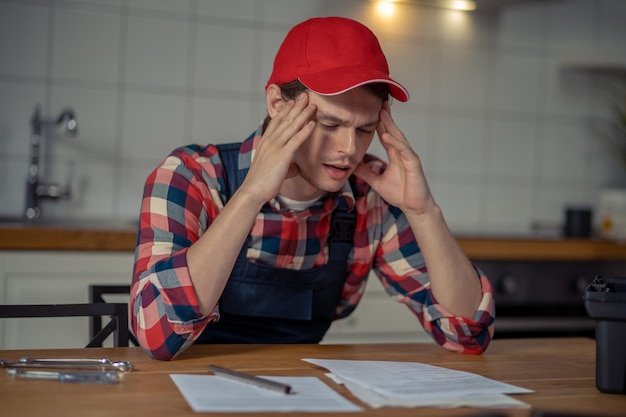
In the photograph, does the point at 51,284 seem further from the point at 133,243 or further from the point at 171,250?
the point at 171,250

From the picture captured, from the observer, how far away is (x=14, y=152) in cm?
259

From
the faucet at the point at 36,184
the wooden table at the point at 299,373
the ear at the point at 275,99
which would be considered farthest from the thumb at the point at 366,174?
the faucet at the point at 36,184

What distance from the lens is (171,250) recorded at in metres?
1.32

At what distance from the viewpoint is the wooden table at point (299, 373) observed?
0.91 m

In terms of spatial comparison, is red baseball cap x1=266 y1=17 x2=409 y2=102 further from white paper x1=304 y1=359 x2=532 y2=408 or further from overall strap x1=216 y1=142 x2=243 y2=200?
white paper x1=304 y1=359 x2=532 y2=408

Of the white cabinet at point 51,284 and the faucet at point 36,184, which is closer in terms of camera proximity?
the white cabinet at point 51,284

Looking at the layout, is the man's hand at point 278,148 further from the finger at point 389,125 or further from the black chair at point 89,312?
the black chair at point 89,312

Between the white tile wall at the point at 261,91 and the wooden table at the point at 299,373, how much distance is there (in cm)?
152

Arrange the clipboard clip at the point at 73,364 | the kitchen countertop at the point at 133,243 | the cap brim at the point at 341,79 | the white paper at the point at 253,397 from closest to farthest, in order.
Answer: the white paper at the point at 253,397 → the clipboard clip at the point at 73,364 → the cap brim at the point at 341,79 → the kitchen countertop at the point at 133,243

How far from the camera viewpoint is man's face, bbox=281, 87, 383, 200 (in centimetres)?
139

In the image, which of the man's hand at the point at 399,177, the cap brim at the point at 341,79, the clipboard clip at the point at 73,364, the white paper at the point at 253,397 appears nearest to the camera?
the white paper at the point at 253,397

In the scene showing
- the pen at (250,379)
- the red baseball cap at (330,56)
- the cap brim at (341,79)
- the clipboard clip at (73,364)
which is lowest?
the clipboard clip at (73,364)

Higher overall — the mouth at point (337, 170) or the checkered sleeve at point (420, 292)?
the mouth at point (337, 170)

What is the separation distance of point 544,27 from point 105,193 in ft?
5.95
